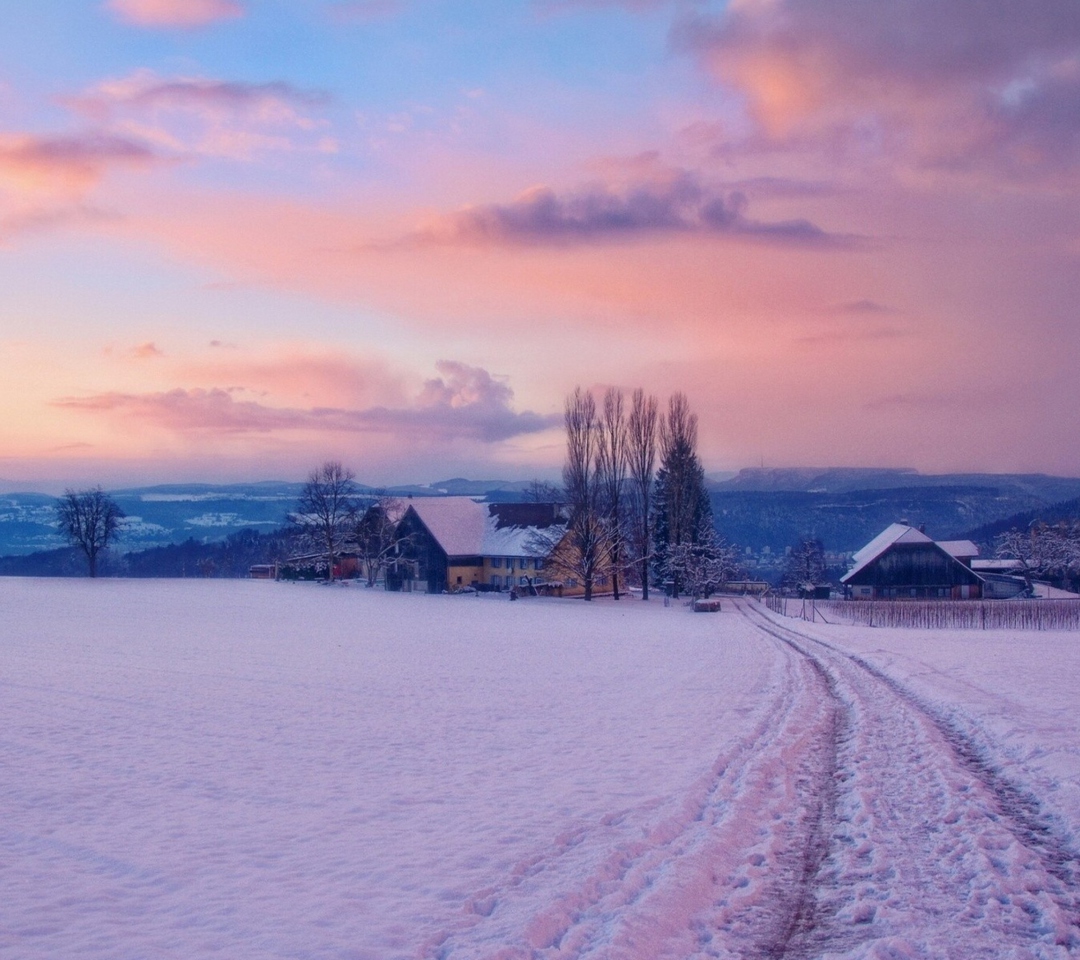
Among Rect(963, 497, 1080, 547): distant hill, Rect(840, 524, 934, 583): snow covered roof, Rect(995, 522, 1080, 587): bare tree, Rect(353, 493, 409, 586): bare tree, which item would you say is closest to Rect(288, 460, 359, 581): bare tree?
Rect(353, 493, 409, 586): bare tree

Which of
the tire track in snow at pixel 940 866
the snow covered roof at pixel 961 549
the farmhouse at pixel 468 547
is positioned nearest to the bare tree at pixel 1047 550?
the snow covered roof at pixel 961 549

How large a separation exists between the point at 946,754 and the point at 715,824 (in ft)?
18.3

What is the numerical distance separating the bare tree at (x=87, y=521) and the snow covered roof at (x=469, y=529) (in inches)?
1485

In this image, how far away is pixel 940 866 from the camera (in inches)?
340

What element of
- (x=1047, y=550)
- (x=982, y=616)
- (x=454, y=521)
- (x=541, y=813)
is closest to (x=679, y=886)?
(x=541, y=813)

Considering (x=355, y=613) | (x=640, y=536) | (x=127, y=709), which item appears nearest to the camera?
(x=127, y=709)

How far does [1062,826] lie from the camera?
9.91m

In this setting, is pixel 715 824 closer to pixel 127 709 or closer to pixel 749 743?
pixel 749 743

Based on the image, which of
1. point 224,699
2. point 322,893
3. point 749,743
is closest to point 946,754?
point 749,743

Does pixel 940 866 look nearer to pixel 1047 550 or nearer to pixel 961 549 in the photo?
pixel 1047 550

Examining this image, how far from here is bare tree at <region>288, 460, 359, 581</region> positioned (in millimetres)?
83938

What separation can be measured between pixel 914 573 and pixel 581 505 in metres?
33.4

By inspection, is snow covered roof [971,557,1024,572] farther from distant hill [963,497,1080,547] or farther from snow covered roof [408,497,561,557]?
snow covered roof [408,497,561,557]

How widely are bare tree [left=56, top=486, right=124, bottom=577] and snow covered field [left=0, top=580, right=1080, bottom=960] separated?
76706 mm
